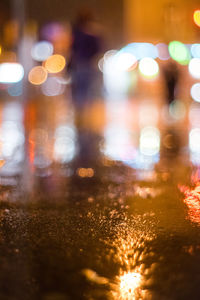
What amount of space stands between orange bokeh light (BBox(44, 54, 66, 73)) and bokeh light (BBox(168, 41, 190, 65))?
11755 mm

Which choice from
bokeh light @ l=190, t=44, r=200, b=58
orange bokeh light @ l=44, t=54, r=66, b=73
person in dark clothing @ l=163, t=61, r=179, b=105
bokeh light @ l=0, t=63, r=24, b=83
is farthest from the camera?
orange bokeh light @ l=44, t=54, r=66, b=73

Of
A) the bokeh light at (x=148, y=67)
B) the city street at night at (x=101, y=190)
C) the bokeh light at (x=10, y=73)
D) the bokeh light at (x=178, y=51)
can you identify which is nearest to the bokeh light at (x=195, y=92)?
the city street at night at (x=101, y=190)

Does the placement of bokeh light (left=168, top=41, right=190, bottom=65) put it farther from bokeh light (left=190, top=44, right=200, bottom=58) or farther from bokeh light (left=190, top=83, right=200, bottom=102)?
bokeh light (left=190, top=83, right=200, bottom=102)

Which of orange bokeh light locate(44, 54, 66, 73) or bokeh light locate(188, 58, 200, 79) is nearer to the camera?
bokeh light locate(188, 58, 200, 79)

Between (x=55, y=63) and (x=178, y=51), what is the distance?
13621mm

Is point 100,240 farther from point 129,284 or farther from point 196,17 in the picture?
point 196,17

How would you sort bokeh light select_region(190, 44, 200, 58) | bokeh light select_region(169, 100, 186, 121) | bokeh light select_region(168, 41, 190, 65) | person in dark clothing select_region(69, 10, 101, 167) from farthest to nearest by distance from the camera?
1. bokeh light select_region(190, 44, 200, 58)
2. bokeh light select_region(168, 41, 190, 65)
3. bokeh light select_region(169, 100, 186, 121)
4. person in dark clothing select_region(69, 10, 101, 167)

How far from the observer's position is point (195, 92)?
2022 cm

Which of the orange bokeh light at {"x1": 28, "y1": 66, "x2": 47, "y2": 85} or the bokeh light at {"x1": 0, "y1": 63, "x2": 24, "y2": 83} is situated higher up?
the orange bokeh light at {"x1": 28, "y1": 66, "x2": 47, "y2": 85}

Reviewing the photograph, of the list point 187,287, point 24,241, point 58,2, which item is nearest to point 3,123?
point 24,241

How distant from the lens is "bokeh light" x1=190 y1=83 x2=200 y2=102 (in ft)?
65.4

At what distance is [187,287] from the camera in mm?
3207

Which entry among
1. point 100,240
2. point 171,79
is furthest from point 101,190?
point 171,79

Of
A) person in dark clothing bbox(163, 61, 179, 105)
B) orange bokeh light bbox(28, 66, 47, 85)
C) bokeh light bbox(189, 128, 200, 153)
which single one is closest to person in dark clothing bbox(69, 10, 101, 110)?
person in dark clothing bbox(163, 61, 179, 105)
